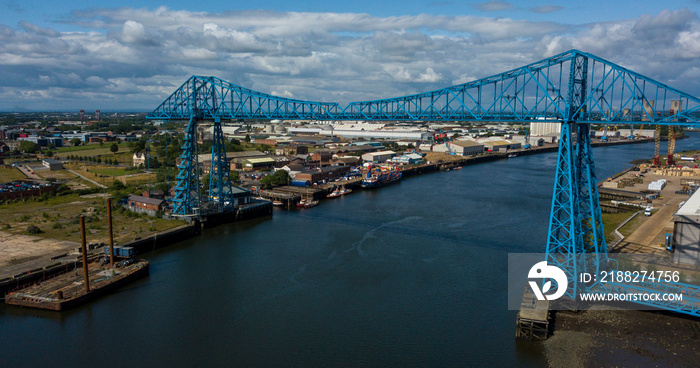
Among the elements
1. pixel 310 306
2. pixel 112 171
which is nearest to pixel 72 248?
pixel 310 306

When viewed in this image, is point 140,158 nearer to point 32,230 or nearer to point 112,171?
point 112,171

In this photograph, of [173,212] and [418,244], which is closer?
[418,244]

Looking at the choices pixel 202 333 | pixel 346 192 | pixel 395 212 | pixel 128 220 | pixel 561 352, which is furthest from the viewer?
pixel 346 192

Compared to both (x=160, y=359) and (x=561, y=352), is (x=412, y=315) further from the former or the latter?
(x=160, y=359)

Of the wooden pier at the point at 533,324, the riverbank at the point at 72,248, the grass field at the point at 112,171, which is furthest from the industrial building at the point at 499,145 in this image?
the wooden pier at the point at 533,324

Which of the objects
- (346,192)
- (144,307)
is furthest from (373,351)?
(346,192)

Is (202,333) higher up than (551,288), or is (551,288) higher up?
(551,288)
